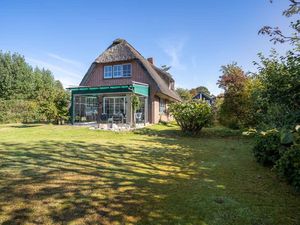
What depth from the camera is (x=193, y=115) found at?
13836 millimetres

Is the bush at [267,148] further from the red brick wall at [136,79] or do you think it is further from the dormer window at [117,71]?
the dormer window at [117,71]

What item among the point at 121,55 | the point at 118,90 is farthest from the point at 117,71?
the point at 118,90

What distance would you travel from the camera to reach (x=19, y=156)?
7.08 metres

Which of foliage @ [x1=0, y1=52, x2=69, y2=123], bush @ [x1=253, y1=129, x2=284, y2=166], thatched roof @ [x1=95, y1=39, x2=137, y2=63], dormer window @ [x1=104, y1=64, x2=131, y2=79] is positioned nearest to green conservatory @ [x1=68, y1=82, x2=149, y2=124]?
foliage @ [x1=0, y1=52, x2=69, y2=123]

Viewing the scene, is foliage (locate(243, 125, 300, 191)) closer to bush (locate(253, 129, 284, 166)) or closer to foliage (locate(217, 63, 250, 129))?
bush (locate(253, 129, 284, 166))

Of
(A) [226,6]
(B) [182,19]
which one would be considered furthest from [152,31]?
(A) [226,6]

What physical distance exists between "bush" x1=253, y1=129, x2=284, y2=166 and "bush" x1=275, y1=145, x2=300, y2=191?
118 cm

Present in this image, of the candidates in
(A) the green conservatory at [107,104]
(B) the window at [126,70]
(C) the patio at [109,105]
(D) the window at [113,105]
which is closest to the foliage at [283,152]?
(C) the patio at [109,105]

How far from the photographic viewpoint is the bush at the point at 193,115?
45.4ft

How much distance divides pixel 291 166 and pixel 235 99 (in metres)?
11.2

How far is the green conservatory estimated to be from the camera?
733 inches

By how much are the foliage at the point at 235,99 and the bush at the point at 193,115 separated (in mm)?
2121

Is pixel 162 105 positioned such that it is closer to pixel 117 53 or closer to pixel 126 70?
pixel 126 70

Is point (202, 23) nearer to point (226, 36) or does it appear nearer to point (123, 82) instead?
point (226, 36)
